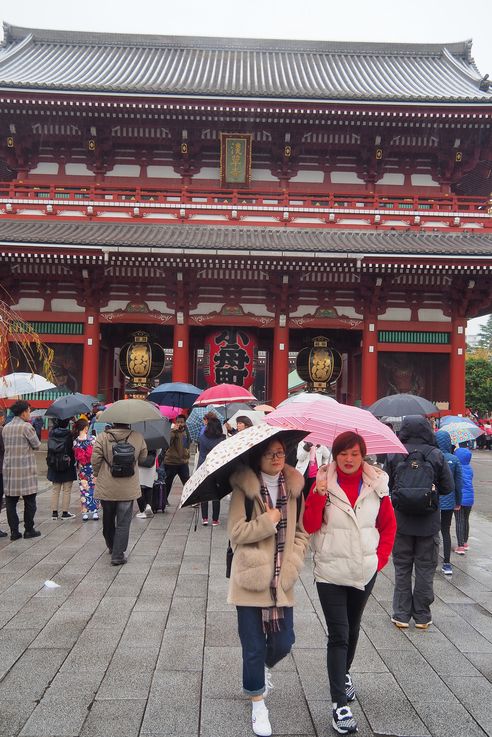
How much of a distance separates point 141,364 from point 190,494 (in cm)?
1462

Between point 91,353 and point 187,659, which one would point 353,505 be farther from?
point 91,353

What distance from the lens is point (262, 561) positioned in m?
3.07

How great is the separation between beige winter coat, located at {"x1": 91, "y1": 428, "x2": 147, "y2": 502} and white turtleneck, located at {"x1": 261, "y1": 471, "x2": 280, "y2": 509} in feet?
11.3

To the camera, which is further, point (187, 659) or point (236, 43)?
point (236, 43)

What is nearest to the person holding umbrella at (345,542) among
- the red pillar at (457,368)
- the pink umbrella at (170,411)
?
the pink umbrella at (170,411)

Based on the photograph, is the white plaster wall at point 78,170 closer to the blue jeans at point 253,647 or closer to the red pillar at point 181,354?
the red pillar at point 181,354

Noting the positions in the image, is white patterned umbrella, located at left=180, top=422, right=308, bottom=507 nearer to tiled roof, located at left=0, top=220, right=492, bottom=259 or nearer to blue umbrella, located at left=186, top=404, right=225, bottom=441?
blue umbrella, located at left=186, top=404, right=225, bottom=441

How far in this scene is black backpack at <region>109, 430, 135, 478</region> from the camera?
6.17 meters

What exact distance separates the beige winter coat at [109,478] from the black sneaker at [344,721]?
3674 mm

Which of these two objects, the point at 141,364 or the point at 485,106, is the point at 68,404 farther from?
the point at 485,106

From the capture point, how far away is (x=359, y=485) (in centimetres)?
341

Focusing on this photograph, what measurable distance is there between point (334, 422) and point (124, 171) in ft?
56.1

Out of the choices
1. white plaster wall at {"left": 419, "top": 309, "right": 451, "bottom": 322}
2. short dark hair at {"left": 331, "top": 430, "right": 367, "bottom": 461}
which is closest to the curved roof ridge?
white plaster wall at {"left": 419, "top": 309, "right": 451, "bottom": 322}

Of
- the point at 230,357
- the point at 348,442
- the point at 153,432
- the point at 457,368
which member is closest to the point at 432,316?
the point at 457,368
